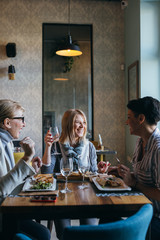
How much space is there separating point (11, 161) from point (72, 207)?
68 centimetres

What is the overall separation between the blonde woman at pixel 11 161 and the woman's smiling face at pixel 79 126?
0.70 metres

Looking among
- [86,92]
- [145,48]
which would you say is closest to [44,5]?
[86,92]

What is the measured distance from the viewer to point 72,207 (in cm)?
136

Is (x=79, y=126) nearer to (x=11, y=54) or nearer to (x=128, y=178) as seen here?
(x=128, y=178)

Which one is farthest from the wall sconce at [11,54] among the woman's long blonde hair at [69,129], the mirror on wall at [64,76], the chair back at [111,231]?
the chair back at [111,231]

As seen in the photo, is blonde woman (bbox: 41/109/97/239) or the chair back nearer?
the chair back

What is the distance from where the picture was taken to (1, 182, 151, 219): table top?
1.35 metres

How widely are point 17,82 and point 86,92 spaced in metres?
1.37

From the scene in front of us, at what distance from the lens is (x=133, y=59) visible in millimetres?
4621

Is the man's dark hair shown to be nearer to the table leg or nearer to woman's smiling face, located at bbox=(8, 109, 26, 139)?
woman's smiling face, located at bbox=(8, 109, 26, 139)

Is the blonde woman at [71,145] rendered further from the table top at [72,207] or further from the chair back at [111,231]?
the chair back at [111,231]

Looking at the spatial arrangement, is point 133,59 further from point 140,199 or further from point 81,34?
point 140,199

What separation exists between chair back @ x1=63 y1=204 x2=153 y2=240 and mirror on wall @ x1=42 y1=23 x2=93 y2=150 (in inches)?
166

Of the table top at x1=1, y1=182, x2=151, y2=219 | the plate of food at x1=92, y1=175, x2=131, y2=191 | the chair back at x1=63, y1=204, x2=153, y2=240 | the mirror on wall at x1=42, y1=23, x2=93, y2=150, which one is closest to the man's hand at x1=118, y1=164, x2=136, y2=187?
the plate of food at x1=92, y1=175, x2=131, y2=191
